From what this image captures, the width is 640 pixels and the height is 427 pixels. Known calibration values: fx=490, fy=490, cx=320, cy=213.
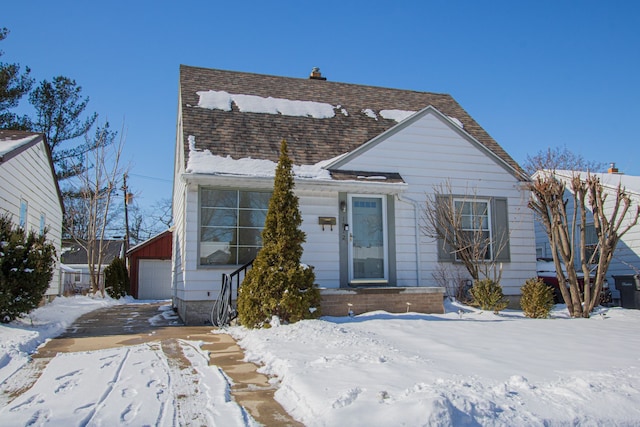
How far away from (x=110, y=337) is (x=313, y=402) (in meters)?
4.99

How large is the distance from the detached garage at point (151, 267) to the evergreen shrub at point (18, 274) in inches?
622

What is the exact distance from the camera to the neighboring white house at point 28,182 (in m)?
10.7

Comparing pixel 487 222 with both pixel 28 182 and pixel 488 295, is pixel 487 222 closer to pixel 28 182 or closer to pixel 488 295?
pixel 488 295

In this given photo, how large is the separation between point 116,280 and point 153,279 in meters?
2.50

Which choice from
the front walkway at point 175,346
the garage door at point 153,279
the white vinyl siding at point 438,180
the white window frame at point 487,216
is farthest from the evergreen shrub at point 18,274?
the garage door at point 153,279

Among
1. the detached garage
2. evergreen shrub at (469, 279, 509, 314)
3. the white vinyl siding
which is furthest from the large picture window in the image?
the detached garage

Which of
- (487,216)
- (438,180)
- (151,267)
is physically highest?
(438,180)

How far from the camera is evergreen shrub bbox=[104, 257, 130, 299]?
2208 cm

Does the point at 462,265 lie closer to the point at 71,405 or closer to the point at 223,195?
the point at 223,195

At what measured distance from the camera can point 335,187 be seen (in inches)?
399

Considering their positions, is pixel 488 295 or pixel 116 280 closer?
pixel 488 295

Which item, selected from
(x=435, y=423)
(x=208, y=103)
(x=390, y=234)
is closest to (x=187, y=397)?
(x=435, y=423)

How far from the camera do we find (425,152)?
1132cm

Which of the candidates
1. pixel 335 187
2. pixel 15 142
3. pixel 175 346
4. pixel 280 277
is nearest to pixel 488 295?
pixel 335 187
